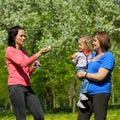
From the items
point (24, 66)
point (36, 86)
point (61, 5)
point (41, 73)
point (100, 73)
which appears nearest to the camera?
point (100, 73)

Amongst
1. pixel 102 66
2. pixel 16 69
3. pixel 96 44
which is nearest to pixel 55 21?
pixel 16 69

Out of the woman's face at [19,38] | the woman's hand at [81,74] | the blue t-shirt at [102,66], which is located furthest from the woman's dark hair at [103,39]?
the woman's face at [19,38]

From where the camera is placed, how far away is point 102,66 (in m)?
6.58

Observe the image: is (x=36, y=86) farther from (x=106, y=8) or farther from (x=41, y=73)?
(x=106, y=8)

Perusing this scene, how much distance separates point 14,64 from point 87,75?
152cm

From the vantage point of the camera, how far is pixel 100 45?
670cm

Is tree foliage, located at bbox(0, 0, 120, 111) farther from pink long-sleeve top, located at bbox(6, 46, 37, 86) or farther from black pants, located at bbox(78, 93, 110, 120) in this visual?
black pants, located at bbox(78, 93, 110, 120)

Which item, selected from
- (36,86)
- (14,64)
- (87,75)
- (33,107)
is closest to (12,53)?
(14,64)

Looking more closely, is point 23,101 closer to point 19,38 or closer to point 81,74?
point 19,38

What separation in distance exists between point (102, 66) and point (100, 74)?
0.13 metres

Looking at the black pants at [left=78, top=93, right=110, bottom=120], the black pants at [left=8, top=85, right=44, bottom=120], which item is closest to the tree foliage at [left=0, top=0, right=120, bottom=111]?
the black pants at [left=8, top=85, right=44, bottom=120]

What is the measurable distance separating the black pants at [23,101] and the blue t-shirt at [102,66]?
1.29 m

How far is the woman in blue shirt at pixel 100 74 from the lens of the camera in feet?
21.6

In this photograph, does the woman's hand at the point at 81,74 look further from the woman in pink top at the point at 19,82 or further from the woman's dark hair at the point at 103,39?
the woman in pink top at the point at 19,82
